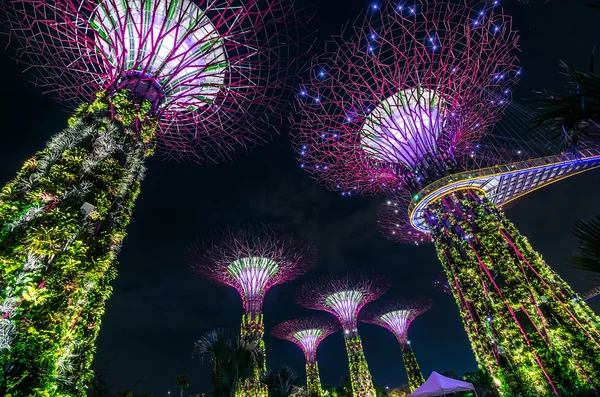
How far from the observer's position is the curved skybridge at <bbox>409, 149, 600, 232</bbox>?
14359mm

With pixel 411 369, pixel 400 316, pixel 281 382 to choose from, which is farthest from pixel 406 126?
pixel 411 369

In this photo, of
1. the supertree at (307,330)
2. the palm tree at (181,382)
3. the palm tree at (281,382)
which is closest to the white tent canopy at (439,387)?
the palm tree at (281,382)

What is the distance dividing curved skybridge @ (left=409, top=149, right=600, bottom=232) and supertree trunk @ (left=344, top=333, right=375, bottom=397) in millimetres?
16502

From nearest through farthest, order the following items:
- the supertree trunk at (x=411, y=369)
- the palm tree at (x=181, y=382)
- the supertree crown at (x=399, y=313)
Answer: the supertree trunk at (x=411, y=369), the palm tree at (x=181, y=382), the supertree crown at (x=399, y=313)

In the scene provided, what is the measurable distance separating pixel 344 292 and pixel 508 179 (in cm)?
1915

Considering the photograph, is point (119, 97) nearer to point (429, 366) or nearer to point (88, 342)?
point (88, 342)

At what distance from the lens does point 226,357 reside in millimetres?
9852

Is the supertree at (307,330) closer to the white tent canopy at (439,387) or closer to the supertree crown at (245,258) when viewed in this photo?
the supertree crown at (245,258)

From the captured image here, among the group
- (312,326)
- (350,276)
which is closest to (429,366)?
(312,326)

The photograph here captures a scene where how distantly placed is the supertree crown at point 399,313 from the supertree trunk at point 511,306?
2191cm

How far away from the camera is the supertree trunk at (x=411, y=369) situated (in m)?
29.2

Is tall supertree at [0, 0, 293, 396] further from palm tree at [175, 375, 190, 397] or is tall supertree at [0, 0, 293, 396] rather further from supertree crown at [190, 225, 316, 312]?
palm tree at [175, 375, 190, 397]

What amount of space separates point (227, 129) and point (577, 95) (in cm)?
1261

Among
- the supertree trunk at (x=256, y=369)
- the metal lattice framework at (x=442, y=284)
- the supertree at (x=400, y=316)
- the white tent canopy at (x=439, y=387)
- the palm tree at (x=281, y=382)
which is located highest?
the metal lattice framework at (x=442, y=284)
